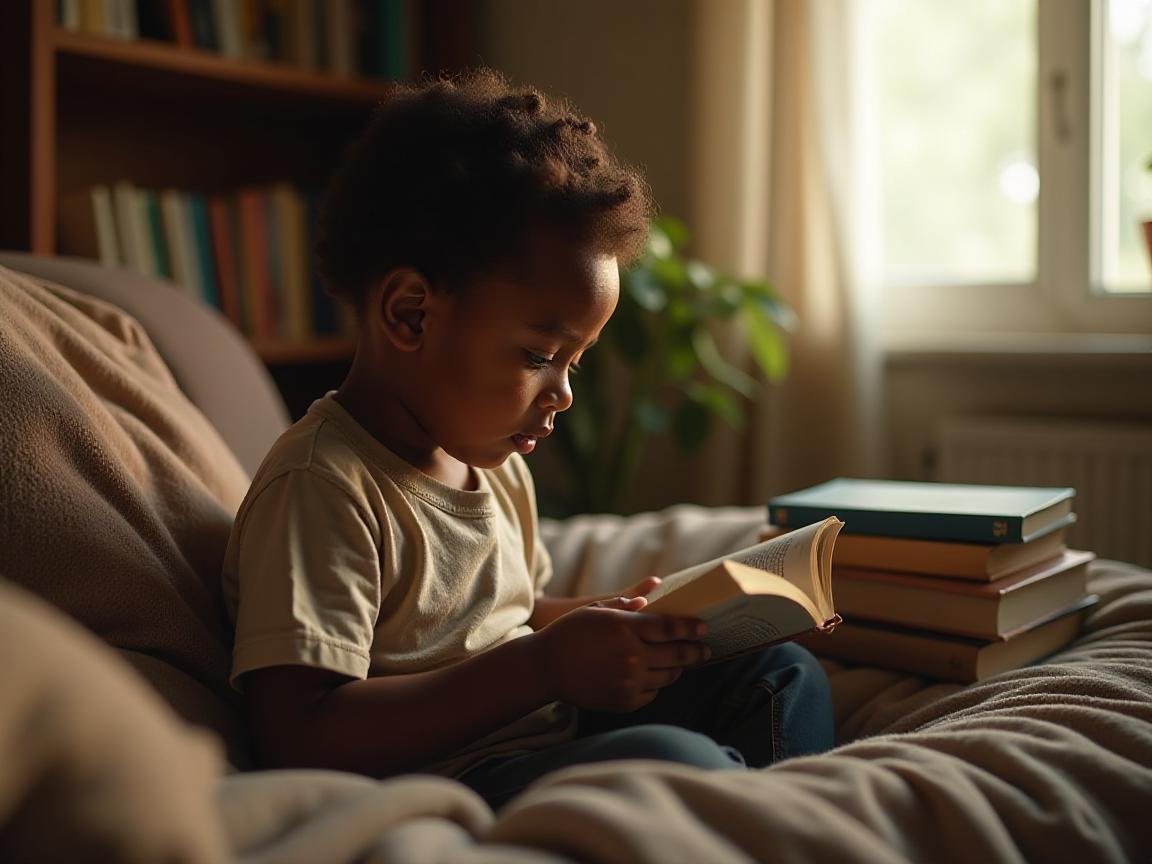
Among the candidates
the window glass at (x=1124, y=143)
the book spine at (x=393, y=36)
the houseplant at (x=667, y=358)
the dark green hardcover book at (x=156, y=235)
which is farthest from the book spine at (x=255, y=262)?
the window glass at (x=1124, y=143)

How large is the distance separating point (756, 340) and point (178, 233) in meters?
1.05

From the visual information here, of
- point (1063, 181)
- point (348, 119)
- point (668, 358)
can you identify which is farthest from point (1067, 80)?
point (348, 119)

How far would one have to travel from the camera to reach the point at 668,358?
203 cm

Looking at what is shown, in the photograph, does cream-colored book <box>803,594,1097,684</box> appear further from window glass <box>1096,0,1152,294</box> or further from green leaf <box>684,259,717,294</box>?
window glass <box>1096,0,1152,294</box>

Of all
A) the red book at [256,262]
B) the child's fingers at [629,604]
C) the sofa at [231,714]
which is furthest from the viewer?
the red book at [256,262]

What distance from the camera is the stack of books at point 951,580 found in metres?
1.05

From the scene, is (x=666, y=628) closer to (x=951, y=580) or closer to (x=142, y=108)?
(x=951, y=580)

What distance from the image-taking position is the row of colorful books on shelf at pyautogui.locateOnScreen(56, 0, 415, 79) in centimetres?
188

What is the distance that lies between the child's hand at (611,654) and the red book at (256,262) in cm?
149

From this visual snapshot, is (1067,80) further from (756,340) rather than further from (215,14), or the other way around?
(215,14)

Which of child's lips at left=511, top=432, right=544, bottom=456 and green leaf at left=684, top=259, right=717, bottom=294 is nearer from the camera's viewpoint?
child's lips at left=511, top=432, right=544, bottom=456

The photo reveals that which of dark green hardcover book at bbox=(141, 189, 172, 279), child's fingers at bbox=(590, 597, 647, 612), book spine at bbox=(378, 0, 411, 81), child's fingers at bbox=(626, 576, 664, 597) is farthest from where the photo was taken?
book spine at bbox=(378, 0, 411, 81)

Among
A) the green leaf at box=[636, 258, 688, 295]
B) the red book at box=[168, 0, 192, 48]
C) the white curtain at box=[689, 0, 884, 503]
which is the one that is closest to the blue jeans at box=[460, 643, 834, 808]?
the green leaf at box=[636, 258, 688, 295]

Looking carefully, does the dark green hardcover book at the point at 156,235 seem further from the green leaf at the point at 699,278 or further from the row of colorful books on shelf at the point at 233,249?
the green leaf at the point at 699,278
